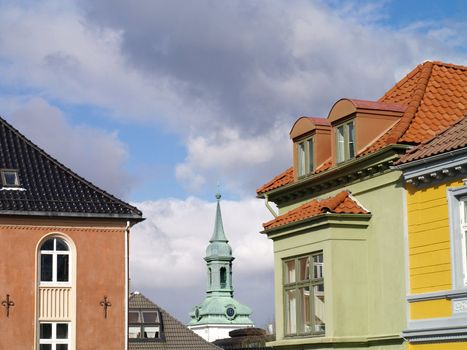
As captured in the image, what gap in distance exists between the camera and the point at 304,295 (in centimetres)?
2480

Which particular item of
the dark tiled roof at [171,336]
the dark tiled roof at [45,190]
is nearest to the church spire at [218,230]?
the dark tiled roof at [171,336]

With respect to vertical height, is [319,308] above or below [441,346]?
above

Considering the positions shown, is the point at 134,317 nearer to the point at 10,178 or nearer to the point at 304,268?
the point at 10,178

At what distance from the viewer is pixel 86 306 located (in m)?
35.0

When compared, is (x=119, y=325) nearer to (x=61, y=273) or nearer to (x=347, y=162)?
(x=61, y=273)

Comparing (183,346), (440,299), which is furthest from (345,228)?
(183,346)

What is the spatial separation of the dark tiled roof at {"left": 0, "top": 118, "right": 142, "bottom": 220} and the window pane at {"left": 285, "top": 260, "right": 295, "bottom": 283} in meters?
11.1

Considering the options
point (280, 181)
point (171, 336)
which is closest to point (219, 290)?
point (171, 336)

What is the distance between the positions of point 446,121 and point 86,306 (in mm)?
15450

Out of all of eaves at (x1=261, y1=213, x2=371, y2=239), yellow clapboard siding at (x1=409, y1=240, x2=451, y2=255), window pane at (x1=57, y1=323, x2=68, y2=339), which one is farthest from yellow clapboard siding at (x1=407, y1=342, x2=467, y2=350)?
window pane at (x1=57, y1=323, x2=68, y2=339)

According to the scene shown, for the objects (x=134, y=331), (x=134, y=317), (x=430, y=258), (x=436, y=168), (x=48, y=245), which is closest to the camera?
(x=436, y=168)

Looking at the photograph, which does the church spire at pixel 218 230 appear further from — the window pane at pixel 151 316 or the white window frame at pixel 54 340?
the white window frame at pixel 54 340

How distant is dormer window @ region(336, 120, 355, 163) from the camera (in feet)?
81.1

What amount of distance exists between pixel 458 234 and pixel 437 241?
0.64m
